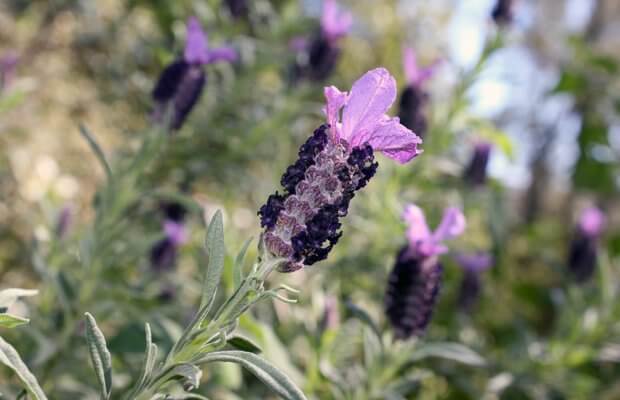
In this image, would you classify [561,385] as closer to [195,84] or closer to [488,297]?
[488,297]

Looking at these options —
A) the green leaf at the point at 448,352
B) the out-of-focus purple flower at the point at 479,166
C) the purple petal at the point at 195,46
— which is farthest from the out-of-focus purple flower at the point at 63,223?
the out-of-focus purple flower at the point at 479,166

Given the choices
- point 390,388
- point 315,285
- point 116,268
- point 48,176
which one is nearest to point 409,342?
point 390,388

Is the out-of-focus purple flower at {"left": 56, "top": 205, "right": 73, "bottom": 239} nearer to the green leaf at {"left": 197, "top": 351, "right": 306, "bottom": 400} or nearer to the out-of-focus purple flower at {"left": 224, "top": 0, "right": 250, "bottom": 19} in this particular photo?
the out-of-focus purple flower at {"left": 224, "top": 0, "right": 250, "bottom": 19}

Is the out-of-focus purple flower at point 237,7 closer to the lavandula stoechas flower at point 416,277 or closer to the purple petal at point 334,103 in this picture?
the lavandula stoechas flower at point 416,277

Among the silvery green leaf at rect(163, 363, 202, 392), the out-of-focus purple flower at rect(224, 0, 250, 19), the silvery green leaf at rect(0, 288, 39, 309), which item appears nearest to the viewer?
the silvery green leaf at rect(163, 363, 202, 392)

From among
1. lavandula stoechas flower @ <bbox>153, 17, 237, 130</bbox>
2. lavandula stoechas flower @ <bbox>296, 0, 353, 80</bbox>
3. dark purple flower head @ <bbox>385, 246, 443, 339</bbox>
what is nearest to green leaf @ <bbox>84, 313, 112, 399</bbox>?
dark purple flower head @ <bbox>385, 246, 443, 339</bbox>

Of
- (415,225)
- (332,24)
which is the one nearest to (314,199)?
(415,225)
